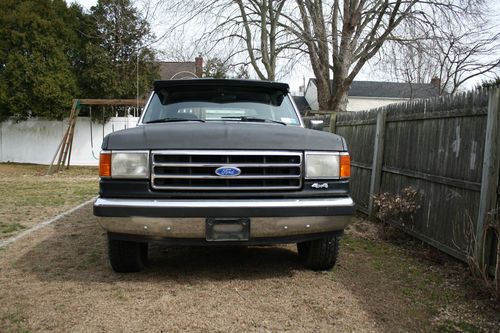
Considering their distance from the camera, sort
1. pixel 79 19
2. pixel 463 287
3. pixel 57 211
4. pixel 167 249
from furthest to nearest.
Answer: pixel 79 19, pixel 57 211, pixel 167 249, pixel 463 287

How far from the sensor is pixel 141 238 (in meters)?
3.49

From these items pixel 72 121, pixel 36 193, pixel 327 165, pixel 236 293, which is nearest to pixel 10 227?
pixel 36 193

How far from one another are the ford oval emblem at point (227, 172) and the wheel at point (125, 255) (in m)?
1.14

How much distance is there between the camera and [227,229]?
3404mm

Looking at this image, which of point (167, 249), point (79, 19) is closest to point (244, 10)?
point (79, 19)

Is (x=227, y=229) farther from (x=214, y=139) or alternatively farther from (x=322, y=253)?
(x=322, y=253)

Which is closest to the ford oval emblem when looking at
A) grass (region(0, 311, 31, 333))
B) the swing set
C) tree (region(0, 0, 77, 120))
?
grass (region(0, 311, 31, 333))

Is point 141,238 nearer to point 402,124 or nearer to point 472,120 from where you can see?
point 472,120

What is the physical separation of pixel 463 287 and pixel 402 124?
2.67 m

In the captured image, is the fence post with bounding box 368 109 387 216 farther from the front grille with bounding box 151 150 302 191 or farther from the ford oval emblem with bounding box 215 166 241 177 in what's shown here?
the ford oval emblem with bounding box 215 166 241 177

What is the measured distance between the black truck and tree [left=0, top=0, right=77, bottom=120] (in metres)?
16.5

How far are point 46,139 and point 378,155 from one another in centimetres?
1672

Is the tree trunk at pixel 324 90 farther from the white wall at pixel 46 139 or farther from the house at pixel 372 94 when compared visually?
the house at pixel 372 94

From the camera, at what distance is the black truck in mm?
3359
